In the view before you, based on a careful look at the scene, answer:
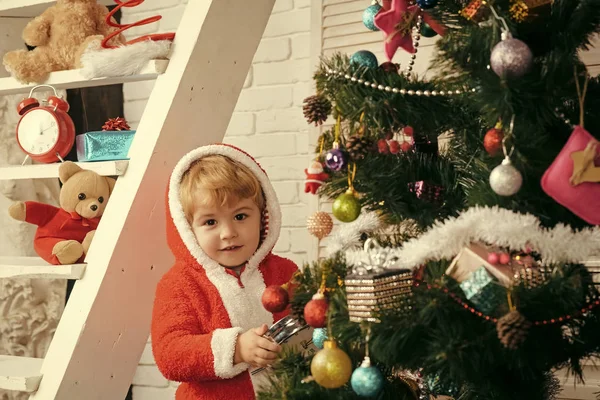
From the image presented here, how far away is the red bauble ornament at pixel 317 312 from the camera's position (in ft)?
3.89

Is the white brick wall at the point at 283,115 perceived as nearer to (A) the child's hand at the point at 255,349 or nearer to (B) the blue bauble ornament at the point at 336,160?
(A) the child's hand at the point at 255,349

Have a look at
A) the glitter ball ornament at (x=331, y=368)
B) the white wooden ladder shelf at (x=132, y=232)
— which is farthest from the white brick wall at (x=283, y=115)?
the glitter ball ornament at (x=331, y=368)

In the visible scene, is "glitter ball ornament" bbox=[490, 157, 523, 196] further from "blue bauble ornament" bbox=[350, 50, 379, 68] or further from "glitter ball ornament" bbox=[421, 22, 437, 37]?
"glitter ball ornament" bbox=[421, 22, 437, 37]

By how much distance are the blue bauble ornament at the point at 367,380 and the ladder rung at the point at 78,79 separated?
0.93 m

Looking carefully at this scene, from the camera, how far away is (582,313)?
1.09m

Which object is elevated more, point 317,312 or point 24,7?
point 24,7

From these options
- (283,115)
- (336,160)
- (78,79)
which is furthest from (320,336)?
(283,115)

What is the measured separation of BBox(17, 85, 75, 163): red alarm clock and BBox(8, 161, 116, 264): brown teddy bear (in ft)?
0.34

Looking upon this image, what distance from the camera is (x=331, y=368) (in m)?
1.13

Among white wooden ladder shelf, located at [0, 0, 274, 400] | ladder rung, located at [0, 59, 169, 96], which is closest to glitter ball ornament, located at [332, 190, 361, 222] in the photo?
white wooden ladder shelf, located at [0, 0, 274, 400]

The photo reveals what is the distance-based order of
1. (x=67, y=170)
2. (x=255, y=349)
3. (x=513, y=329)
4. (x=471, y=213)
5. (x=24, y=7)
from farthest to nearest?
1. (x=24, y=7)
2. (x=67, y=170)
3. (x=255, y=349)
4. (x=471, y=213)
5. (x=513, y=329)

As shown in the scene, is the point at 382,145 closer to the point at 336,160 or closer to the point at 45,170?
the point at 336,160

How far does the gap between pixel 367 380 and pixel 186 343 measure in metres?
0.56

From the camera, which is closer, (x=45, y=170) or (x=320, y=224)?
(x=320, y=224)
